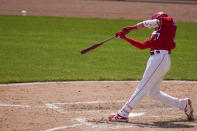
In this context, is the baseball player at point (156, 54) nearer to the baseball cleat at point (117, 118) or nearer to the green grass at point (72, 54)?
the baseball cleat at point (117, 118)

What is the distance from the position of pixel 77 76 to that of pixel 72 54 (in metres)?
2.81

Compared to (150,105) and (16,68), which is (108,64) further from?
(150,105)

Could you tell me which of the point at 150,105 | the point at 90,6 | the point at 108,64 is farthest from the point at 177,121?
the point at 90,6

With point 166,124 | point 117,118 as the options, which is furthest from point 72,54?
point 166,124

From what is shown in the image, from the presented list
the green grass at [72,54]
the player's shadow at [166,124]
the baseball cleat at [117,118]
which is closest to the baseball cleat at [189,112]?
the player's shadow at [166,124]

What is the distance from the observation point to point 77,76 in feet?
32.9

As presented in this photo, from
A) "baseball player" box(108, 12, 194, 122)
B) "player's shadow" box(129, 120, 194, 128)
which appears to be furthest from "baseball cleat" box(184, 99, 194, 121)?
"baseball player" box(108, 12, 194, 122)

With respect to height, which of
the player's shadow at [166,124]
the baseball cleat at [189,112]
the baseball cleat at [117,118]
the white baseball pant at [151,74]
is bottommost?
the player's shadow at [166,124]

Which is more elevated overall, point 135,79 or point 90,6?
point 90,6

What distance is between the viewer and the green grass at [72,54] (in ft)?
33.7

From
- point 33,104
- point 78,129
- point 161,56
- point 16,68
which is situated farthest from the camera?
point 16,68

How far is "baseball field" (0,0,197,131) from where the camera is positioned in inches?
254

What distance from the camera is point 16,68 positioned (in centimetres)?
1067

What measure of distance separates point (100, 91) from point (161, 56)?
2.65m
